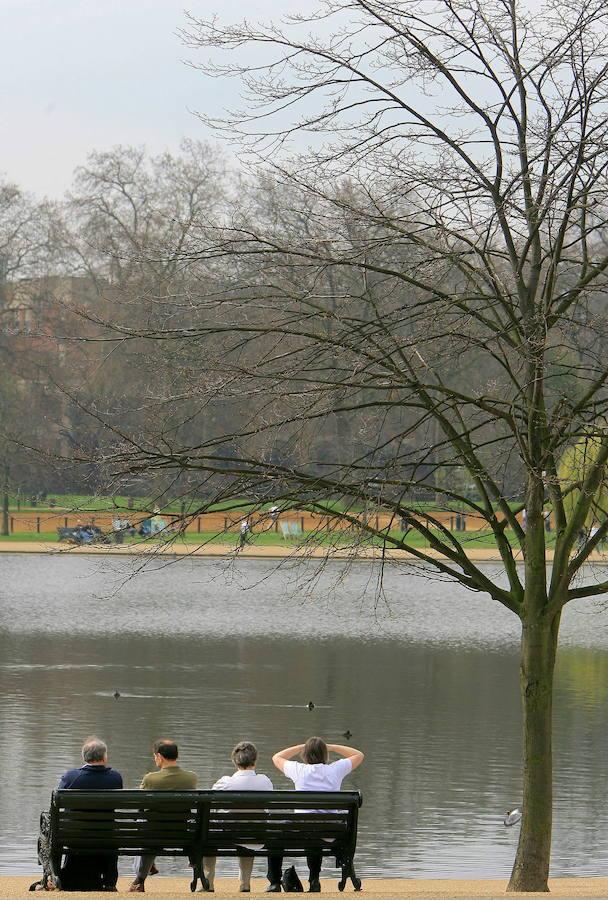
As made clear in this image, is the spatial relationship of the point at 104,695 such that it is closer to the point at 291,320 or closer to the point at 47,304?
the point at 291,320

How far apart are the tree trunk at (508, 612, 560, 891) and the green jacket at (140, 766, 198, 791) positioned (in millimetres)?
2641

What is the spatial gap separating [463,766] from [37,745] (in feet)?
16.7

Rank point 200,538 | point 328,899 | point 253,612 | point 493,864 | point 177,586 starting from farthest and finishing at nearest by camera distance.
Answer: point 200,538, point 177,586, point 253,612, point 493,864, point 328,899

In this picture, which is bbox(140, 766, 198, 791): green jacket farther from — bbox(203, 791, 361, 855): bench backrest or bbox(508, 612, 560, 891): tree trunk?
bbox(508, 612, 560, 891): tree trunk

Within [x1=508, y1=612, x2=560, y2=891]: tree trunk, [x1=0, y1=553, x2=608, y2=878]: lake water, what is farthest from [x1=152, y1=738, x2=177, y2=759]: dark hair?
[x1=508, y1=612, x2=560, y2=891]: tree trunk

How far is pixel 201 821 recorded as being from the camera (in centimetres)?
989

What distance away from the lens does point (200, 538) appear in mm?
60031

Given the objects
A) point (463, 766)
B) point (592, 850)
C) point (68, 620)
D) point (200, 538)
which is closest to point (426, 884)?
point (592, 850)

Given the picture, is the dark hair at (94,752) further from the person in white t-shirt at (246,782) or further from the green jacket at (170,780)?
the person in white t-shirt at (246,782)

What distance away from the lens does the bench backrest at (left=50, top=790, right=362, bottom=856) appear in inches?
379

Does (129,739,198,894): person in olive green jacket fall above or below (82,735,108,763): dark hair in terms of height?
below

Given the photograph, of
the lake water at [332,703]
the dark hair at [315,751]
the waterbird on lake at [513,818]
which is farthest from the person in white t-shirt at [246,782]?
the waterbird on lake at [513,818]

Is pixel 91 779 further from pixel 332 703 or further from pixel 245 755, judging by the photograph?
pixel 332 703

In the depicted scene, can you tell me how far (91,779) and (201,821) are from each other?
820mm
